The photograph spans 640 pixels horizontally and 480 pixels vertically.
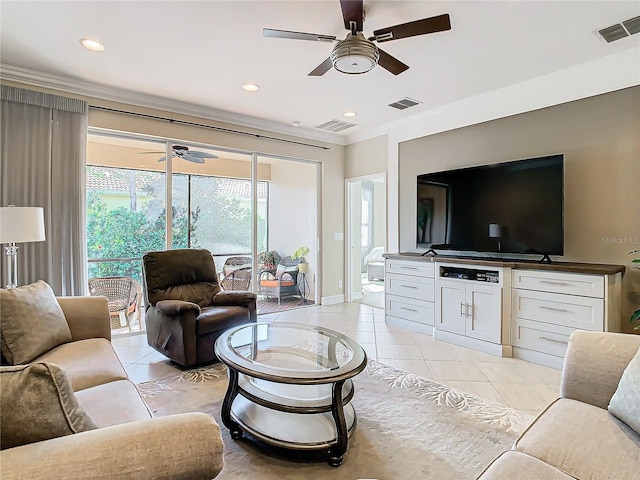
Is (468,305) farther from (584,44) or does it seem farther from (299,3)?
(299,3)

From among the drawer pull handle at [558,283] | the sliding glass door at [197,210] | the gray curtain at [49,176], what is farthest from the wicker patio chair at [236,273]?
the drawer pull handle at [558,283]

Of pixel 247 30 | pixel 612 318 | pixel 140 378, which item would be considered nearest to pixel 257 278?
pixel 140 378

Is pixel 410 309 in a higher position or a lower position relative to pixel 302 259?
lower

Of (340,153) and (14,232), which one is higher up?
(340,153)

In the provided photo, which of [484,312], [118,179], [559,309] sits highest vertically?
[118,179]

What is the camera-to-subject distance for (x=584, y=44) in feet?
9.39

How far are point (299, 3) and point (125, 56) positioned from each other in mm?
1714

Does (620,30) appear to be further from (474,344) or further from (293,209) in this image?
(293,209)

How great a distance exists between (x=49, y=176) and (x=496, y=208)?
4.55 meters

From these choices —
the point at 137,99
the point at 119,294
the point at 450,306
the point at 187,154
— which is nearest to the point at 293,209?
the point at 187,154

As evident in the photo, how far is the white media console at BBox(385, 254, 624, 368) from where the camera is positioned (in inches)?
115


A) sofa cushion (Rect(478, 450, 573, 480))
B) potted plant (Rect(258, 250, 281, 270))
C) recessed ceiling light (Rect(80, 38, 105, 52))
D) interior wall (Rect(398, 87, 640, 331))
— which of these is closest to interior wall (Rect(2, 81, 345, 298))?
potted plant (Rect(258, 250, 281, 270))

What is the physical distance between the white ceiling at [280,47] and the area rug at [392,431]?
2.72 metres

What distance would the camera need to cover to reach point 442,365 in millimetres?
3186
